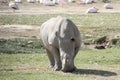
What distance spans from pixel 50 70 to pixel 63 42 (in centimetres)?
136

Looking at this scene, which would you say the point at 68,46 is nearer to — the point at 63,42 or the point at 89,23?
the point at 63,42

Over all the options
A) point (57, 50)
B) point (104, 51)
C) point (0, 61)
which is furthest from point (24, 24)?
point (57, 50)

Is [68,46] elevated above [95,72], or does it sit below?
above

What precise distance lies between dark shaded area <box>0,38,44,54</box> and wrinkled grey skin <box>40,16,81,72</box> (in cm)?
505

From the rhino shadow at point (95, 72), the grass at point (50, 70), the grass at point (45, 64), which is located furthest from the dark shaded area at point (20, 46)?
the rhino shadow at point (95, 72)

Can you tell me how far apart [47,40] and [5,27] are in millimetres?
14527

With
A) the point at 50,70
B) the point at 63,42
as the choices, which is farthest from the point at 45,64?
the point at 63,42

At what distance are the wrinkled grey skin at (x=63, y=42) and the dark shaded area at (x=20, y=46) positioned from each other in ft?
16.6

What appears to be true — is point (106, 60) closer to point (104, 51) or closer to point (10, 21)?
point (104, 51)

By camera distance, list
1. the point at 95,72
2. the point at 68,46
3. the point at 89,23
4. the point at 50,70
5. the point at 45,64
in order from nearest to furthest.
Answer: the point at 68,46 → the point at 95,72 → the point at 50,70 → the point at 45,64 → the point at 89,23

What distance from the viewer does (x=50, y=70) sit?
16.4 m

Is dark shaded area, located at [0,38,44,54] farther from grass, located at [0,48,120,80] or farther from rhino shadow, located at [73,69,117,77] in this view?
rhino shadow, located at [73,69,117,77]

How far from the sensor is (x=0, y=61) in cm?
1852

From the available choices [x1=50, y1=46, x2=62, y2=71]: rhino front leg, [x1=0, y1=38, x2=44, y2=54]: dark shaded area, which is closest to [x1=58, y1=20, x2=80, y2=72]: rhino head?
[x1=50, y1=46, x2=62, y2=71]: rhino front leg
